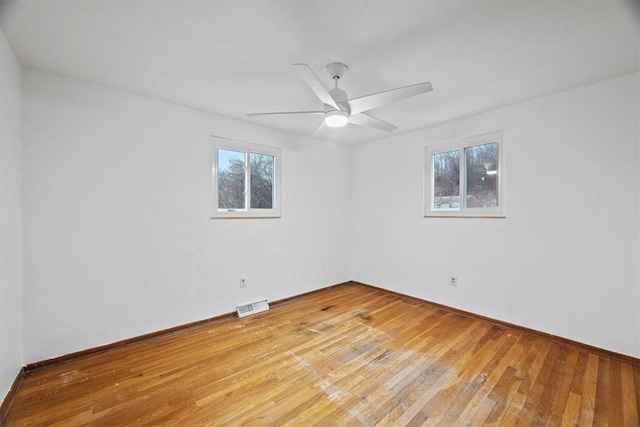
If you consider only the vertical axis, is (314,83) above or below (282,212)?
above

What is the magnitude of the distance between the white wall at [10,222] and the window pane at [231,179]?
1.62 meters

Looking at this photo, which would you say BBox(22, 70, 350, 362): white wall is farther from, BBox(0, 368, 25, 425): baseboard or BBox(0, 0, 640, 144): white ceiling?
BBox(0, 0, 640, 144): white ceiling

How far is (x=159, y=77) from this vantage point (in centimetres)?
228

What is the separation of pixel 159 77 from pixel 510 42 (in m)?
2.73

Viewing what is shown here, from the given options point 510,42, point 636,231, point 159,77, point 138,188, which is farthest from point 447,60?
point 138,188

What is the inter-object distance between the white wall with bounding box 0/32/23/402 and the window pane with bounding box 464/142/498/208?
4250mm

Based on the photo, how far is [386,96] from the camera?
6.35ft

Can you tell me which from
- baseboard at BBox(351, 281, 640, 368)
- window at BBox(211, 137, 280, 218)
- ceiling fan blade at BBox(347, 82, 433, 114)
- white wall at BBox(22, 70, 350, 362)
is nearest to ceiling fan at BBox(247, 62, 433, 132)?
ceiling fan blade at BBox(347, 82, 433, 114)

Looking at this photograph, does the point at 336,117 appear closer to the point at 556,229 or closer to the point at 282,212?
the point at 282,212

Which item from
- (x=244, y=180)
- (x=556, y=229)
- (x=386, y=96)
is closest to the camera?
(x=386, y=96)

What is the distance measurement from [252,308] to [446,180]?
3037mm

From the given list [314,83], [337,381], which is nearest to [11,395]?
[337,381]

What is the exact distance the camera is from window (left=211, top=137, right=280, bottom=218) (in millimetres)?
3195

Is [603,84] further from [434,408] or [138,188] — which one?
[138,188]
